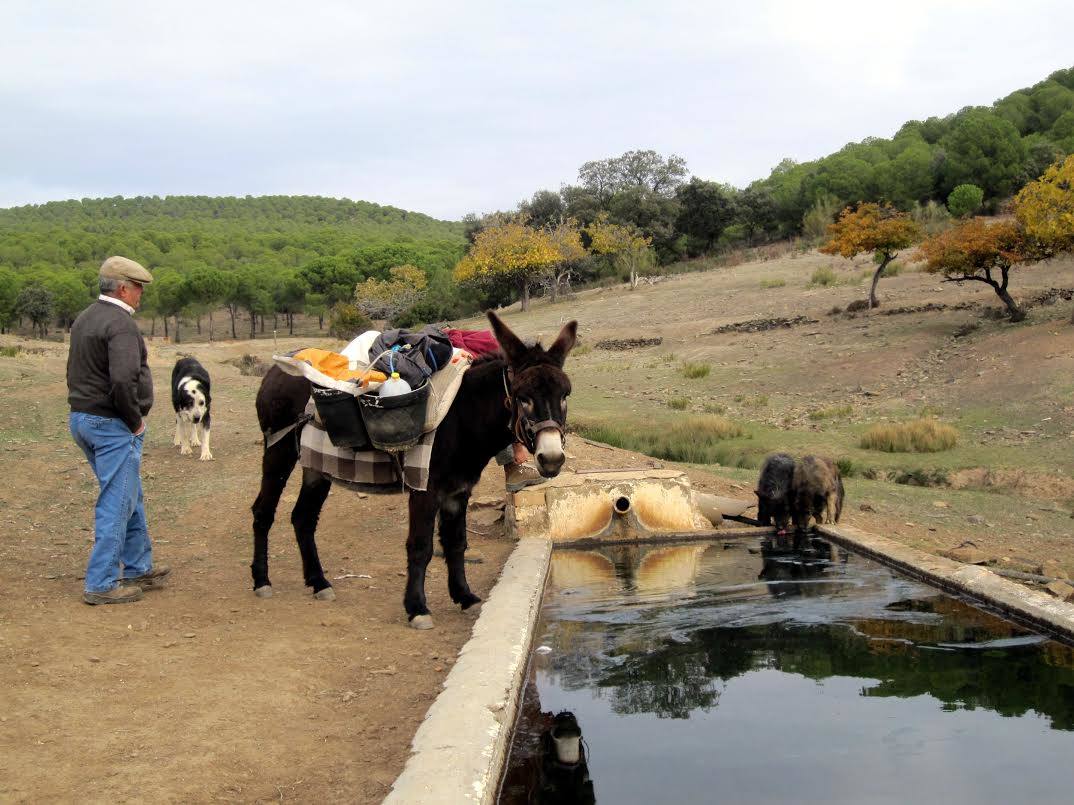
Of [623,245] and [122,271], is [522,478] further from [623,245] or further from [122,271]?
[623,245]

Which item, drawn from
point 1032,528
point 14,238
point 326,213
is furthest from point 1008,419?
point 326,213

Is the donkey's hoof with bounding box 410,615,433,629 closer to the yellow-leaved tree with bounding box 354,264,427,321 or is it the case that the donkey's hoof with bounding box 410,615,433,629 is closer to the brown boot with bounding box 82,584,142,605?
the brown boot with bounding box 82,584,142,605

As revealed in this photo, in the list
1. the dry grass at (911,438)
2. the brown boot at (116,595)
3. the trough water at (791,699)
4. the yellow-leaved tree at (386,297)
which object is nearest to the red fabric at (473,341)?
the trough water at (791,699)

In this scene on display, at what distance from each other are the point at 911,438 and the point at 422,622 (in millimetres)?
15792

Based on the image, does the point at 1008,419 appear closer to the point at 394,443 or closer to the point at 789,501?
the point at 789,501

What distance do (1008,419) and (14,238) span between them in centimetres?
12157

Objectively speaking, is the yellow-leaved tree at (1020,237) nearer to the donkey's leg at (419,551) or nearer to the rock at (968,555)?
the rock at (968,555)

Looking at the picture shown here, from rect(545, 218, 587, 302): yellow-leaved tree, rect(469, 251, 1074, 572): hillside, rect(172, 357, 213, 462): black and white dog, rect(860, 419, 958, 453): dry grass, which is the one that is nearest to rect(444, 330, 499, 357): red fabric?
rect(469, 251, 1074, 572): hillside

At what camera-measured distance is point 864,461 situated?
17.9 m

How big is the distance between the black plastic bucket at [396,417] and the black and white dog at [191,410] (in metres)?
8.96

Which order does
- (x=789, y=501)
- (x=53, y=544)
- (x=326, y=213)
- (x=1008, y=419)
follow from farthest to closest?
(x=326, y=213), (x=1008, y=419), (x=789, y=501), (x=53, y=544)

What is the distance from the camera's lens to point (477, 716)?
4223mm

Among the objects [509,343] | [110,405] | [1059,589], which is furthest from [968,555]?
[110,405]

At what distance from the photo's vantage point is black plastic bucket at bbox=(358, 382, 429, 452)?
233 inches
